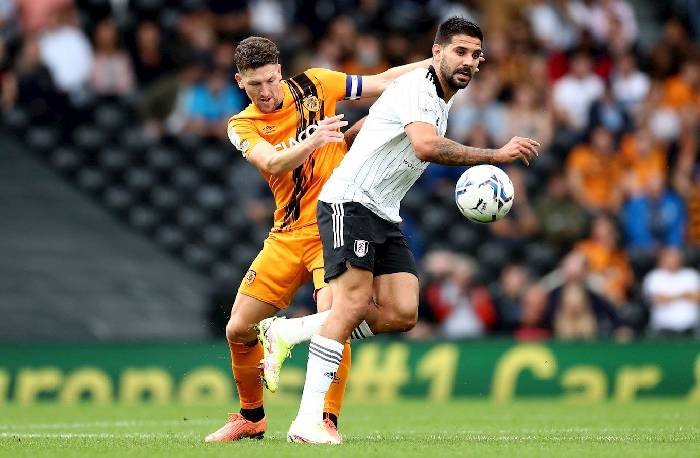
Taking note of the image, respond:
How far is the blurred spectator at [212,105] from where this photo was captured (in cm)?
1652

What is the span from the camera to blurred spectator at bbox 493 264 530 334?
1529cm

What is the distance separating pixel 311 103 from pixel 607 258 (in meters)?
8.02

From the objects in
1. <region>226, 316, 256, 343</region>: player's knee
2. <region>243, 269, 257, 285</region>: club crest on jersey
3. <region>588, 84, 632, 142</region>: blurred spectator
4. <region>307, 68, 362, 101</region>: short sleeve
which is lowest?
<region>226, 316, 256, 343</region>: player's knee

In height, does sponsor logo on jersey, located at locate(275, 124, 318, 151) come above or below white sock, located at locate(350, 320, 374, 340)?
above

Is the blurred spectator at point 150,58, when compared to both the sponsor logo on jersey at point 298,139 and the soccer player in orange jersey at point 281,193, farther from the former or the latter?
Result: the sponsor logo on jersey at point 298,139

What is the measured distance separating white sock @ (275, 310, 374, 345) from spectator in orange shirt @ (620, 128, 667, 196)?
9052mm

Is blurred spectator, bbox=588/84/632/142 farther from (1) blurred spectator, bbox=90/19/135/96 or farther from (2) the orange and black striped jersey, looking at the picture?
(2) the orange and black striped jersey

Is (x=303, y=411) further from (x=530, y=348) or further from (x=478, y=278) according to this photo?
(x=478, y=278)

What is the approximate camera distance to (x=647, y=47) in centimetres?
2031

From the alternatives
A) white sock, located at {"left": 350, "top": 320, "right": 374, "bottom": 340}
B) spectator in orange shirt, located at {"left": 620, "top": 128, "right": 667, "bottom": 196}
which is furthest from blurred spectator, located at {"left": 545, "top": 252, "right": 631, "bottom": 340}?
white sock, located at {"left": 350, "top": 320, "right": 374, "bottom": 340}

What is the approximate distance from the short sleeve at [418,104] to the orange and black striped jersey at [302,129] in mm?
844

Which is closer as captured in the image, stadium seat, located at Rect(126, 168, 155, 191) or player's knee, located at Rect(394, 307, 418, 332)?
player's knee, located at Rect(394, 307, 418, 332)

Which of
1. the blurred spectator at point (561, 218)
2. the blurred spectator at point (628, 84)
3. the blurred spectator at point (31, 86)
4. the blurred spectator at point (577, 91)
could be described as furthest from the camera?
the blurred spectator at point (628, 84)

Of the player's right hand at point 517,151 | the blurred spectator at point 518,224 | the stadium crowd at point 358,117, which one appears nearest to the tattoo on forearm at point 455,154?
the player's right hand at point 517,151
